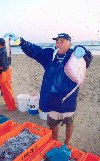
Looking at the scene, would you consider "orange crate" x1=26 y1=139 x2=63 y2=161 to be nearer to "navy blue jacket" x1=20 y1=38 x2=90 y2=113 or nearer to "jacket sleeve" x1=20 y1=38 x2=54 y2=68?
"navy blue jacket" x1=20 y1=38 x2=90 y2=113

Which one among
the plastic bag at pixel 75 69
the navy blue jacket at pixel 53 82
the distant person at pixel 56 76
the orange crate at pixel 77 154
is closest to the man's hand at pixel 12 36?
the distant person at pixel 56 76

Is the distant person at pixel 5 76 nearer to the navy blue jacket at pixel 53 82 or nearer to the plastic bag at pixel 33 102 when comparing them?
the plastic bag at pixel 33 102

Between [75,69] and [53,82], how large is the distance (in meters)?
0.51

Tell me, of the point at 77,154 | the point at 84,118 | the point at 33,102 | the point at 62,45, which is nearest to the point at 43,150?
the point at 77,154

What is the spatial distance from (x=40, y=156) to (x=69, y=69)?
1.56m

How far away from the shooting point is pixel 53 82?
3.78 m

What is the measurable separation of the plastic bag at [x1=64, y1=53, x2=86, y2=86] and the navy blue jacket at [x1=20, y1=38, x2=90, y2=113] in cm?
14

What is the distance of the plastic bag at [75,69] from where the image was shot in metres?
3.48

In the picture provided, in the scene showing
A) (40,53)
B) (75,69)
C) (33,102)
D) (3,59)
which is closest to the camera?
(75,69)

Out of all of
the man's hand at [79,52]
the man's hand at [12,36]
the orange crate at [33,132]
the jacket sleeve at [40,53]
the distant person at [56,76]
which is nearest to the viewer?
the orange crate at [33,132]

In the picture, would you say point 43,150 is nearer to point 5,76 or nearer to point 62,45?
point 62,45

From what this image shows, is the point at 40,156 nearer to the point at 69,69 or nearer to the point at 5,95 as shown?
the point at 69,69

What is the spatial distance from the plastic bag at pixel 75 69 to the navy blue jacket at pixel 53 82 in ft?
0.47

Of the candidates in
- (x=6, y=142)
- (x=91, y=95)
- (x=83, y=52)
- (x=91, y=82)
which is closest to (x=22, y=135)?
(x=6, y=142)
